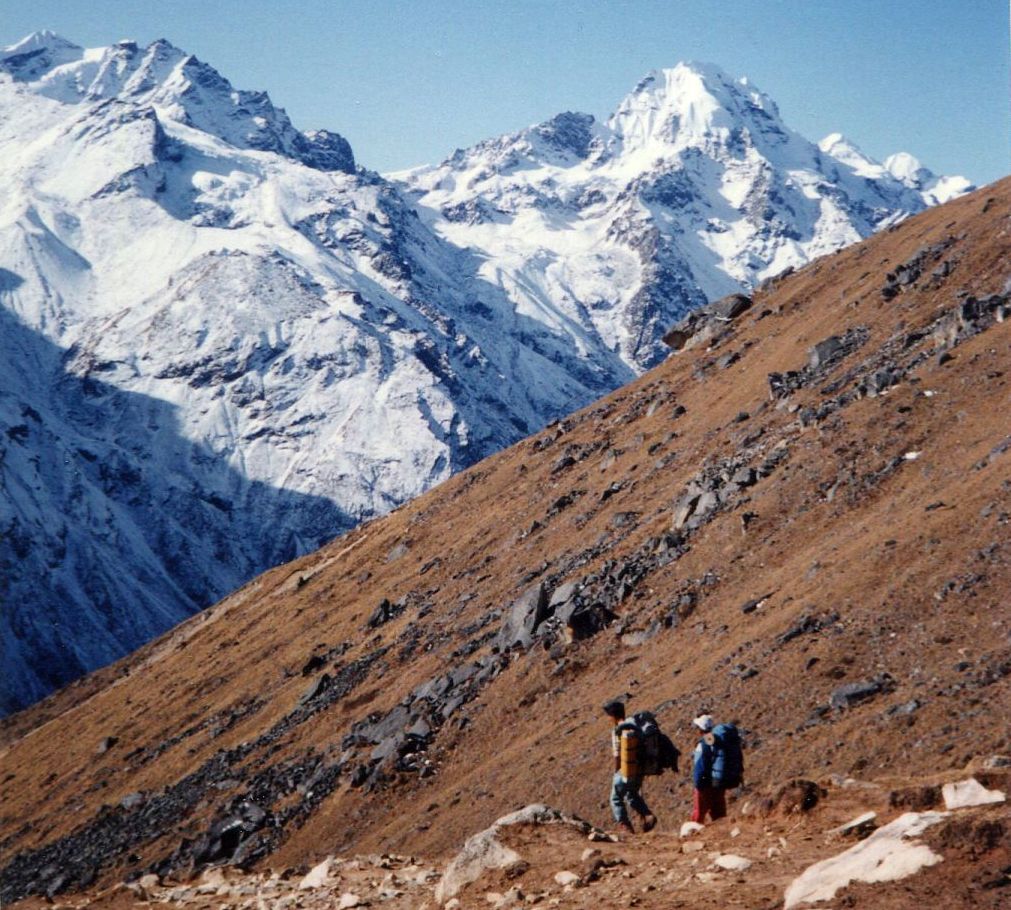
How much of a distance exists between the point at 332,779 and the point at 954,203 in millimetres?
63671

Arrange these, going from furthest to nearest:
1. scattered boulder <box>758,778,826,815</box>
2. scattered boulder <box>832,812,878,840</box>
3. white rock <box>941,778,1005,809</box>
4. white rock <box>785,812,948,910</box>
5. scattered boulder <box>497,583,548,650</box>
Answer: scattered boulder <box>497,583,548,650</box>, scattered boulder <box>758,778,826,815</box>, scattered boulder <box>832,812,878,840</box>, white rock <box>941,778,1005,809</box>, white rock <box>785,812,948,910</box>

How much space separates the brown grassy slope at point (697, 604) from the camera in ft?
109

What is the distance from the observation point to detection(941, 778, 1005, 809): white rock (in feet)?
54.1

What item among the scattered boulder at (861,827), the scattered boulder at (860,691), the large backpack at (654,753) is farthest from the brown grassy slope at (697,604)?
the scattered boulder at (861,827)

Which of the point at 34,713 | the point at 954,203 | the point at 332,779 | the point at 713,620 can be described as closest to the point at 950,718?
the point at 713,620

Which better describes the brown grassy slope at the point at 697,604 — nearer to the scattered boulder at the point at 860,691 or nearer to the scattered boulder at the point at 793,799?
the scattered boulder at the point at 860,691

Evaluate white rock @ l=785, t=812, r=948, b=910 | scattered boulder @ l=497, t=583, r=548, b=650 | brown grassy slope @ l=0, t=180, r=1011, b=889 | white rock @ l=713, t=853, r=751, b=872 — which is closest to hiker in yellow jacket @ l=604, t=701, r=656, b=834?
white rock @ l=713, t=853, r=751, b=872

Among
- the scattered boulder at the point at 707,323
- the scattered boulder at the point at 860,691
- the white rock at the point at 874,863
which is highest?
the scattered boulder at the point at 707,323

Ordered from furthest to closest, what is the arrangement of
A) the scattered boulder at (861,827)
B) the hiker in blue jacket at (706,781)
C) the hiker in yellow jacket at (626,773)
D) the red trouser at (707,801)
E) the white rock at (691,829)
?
the hiker in yellow jacket at (626,773) → the red trouser at (707,801) → the hiker in blue jacket at (706,781) → the white rock at (691,829) → the scattered boulder at (861,827)

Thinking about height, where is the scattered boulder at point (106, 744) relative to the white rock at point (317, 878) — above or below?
above

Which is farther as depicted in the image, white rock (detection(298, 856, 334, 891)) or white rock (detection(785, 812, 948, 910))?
white rock (detection(298, 856, 334, 891))

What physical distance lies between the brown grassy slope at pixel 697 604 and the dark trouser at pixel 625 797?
25.3 feet

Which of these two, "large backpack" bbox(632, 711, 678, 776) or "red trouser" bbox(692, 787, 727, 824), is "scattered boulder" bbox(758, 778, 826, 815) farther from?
"large backpack" bbox(632, 711, 678, 776)

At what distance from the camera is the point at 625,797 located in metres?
23.2
